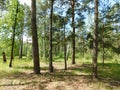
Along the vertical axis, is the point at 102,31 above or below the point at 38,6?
below

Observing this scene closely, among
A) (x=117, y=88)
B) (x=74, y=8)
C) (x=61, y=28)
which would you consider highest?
(x=74, y=8)

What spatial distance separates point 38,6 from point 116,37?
61.7 ft

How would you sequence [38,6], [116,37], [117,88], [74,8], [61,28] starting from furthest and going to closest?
[38,6], [74,8], [116,37], [61,28], [117,88]

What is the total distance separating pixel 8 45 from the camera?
2306 cm

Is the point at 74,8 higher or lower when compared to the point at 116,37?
higher

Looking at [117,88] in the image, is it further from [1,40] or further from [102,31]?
[1,40]

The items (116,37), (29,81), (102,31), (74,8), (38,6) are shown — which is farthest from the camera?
(38,6)

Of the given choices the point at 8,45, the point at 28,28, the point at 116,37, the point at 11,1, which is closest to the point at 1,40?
the point at 8,45

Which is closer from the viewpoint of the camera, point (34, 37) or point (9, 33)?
point (34, 37)

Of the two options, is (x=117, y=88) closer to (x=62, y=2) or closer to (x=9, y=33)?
(x=62, y=2)

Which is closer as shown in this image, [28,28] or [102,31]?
[102,31]

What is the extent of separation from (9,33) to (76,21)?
7607mm

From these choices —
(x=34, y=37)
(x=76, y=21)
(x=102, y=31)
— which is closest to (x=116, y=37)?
(x=102, y=31)

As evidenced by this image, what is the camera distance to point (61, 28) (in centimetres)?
1850
